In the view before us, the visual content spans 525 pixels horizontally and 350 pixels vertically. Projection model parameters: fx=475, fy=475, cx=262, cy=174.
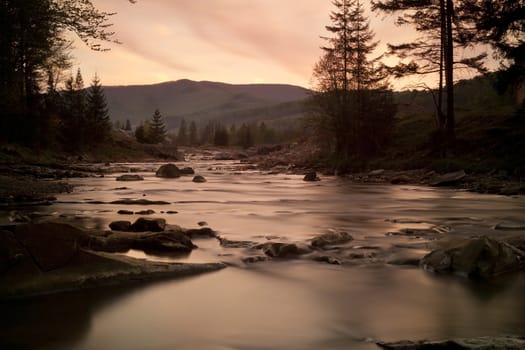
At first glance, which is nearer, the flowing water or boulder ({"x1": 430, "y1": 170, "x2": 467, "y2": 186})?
the flowing water

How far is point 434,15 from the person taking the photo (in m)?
25.3

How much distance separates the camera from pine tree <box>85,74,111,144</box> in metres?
63.8

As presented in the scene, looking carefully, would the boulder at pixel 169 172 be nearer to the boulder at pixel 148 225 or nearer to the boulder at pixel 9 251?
the boulder at pixel 148 225

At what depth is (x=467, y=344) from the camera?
343cm

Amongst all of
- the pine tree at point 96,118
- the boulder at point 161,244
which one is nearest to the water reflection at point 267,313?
the boulder at point 161,244

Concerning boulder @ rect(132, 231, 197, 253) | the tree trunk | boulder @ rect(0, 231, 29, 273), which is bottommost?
boulder @ rect(132, 231, 197, 253)

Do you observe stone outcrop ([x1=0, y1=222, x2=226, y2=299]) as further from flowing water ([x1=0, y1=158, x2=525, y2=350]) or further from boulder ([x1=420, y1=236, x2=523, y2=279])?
boulder ([x1=420, y1=236, x2=523, y2=279])

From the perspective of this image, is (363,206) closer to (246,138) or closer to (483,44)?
(483,44)

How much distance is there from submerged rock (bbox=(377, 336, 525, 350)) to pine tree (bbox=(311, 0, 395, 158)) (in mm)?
31369

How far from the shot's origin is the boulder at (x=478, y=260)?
19.2 ft

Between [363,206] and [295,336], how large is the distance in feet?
36.9

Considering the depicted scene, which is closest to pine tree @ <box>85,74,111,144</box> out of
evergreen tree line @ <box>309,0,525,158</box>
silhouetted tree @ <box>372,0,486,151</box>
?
evergreen tree line @ <box>309,0,525,158</box>

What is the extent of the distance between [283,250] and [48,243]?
11.1 ft

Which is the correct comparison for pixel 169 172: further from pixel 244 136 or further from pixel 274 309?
pixel 244 136
